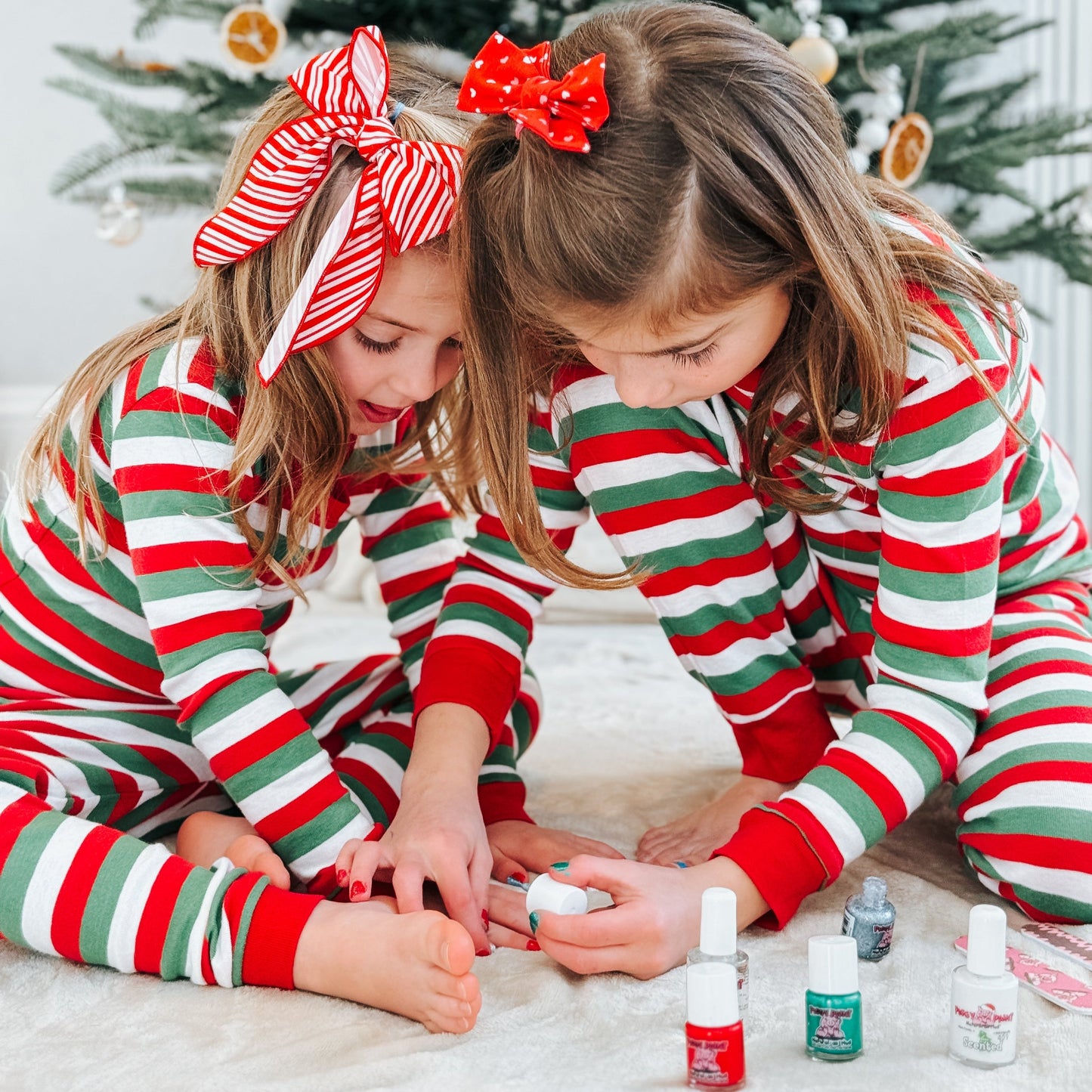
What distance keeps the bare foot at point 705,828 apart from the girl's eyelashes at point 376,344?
0.43m

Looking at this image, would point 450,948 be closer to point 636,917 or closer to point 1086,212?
point 636,917

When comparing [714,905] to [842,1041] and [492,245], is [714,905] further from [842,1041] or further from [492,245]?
[492,245]

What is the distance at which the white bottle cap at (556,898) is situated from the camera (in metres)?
0.78

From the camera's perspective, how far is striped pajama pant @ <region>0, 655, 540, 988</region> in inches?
30.4

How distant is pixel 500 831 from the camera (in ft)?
3.20

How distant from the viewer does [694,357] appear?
81 centimetres

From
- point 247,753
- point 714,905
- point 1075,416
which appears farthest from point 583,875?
point 1075,416

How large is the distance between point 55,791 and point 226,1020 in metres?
0.27

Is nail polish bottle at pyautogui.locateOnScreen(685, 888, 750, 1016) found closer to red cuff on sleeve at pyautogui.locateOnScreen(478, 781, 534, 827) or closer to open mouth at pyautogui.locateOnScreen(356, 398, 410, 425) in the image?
red cuff on sleeve at pyautogui.locateOnScreen(478, 781, 534, 827)

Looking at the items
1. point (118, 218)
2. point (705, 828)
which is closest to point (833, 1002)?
point (705, 828)

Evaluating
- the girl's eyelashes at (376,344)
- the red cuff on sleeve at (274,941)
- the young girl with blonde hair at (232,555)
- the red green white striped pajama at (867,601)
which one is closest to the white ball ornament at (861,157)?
the red green white striped pajama at (867,601)

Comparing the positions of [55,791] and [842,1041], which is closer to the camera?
[842,1041]

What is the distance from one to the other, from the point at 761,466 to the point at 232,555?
1.31 feet

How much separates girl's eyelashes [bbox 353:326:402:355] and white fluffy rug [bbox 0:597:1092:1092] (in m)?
0.43
